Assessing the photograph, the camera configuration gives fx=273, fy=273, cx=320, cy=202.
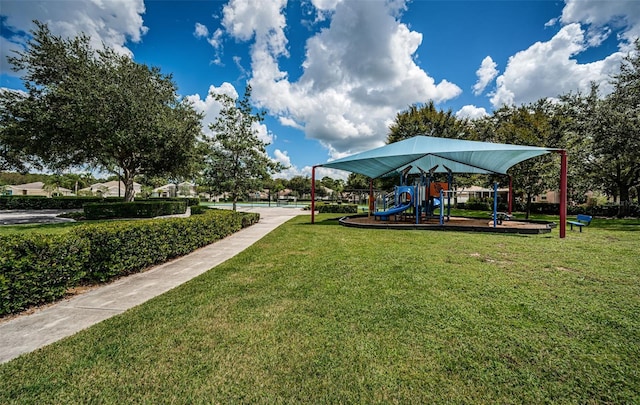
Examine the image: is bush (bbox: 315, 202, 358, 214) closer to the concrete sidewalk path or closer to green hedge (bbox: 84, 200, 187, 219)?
green hedge (bbox: 84, 200, 187, 219)

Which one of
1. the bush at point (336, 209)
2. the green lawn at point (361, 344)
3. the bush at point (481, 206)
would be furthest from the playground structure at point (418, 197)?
the bush at point (481, 206)

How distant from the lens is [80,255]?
170 inches

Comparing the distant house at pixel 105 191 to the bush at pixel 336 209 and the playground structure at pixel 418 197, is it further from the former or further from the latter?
the playground structure at pixel 418 197

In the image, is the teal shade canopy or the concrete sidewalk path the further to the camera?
the teal shade canopy

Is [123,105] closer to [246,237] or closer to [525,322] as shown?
[246,237]

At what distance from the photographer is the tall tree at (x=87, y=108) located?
13.2 meters

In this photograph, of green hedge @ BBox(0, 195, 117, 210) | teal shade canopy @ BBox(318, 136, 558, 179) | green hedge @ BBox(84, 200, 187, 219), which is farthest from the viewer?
green hedge @ BBox(0, 195, 117, 210)

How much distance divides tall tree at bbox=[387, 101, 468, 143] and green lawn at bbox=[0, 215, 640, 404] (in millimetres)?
22939

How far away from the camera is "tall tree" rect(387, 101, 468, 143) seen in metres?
25.5

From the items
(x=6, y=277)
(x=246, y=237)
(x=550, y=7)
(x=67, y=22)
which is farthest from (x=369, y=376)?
(x=67, y=22)

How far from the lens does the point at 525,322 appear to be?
3.04m

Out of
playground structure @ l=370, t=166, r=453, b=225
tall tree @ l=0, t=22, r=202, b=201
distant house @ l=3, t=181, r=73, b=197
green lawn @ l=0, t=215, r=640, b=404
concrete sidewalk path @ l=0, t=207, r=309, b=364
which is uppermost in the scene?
tall tree @ l=0, t=22, r=202, b=201

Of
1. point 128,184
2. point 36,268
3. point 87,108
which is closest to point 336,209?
point 128,184

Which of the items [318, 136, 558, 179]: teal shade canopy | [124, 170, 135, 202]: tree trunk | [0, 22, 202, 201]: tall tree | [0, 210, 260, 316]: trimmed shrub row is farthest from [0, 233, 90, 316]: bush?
[124, 170, 135, 202]: tree trunk
